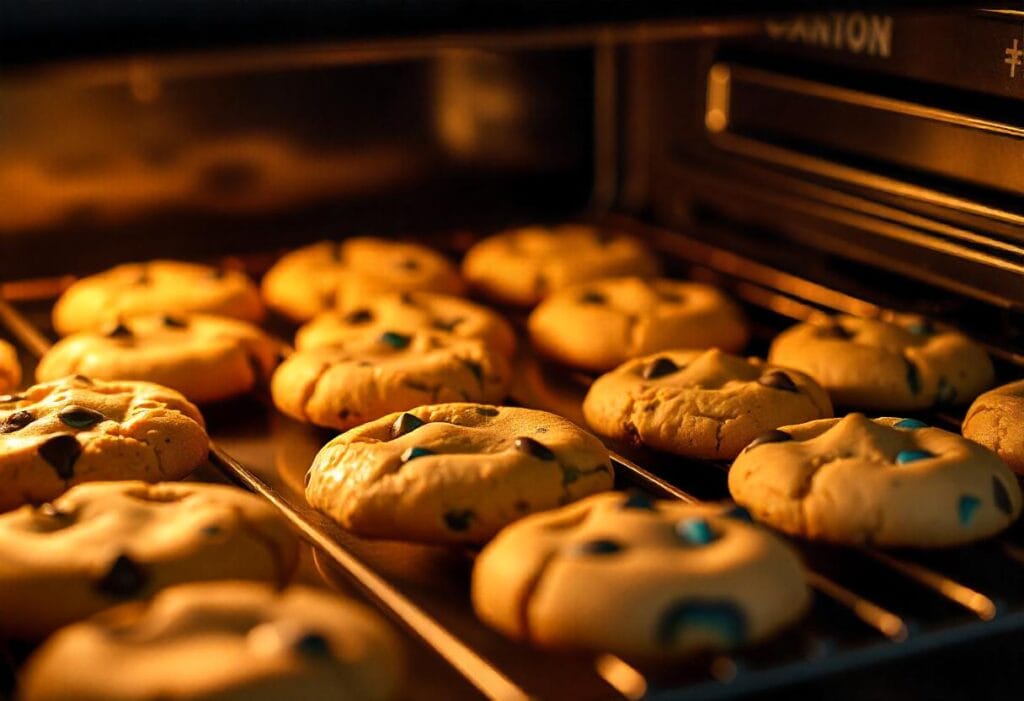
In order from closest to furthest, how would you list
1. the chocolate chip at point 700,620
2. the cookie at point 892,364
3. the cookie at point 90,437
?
the chocolate chip at point 700,620 → the cookie at point 90,437 → the cookie at point 892,364

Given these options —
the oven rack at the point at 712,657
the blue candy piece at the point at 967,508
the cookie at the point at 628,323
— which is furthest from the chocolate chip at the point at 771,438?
the cookie at the point at 628,323

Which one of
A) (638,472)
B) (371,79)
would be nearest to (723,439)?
(638,472)

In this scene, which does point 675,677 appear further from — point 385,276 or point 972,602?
point 385,276

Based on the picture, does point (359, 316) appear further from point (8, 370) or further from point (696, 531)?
point (696, 531)

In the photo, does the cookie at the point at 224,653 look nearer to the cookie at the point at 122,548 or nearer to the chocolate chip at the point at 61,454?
the cookie at the point at 122,548

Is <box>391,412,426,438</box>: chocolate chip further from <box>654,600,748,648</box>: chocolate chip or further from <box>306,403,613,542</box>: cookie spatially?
<box>654,600,748,648</box>: chocolate chip

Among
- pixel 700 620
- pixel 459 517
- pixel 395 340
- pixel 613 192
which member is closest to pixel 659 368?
pixel 395 340

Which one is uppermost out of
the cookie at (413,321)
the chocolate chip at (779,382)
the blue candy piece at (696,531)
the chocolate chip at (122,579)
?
the blue candy piece at (696,531)
